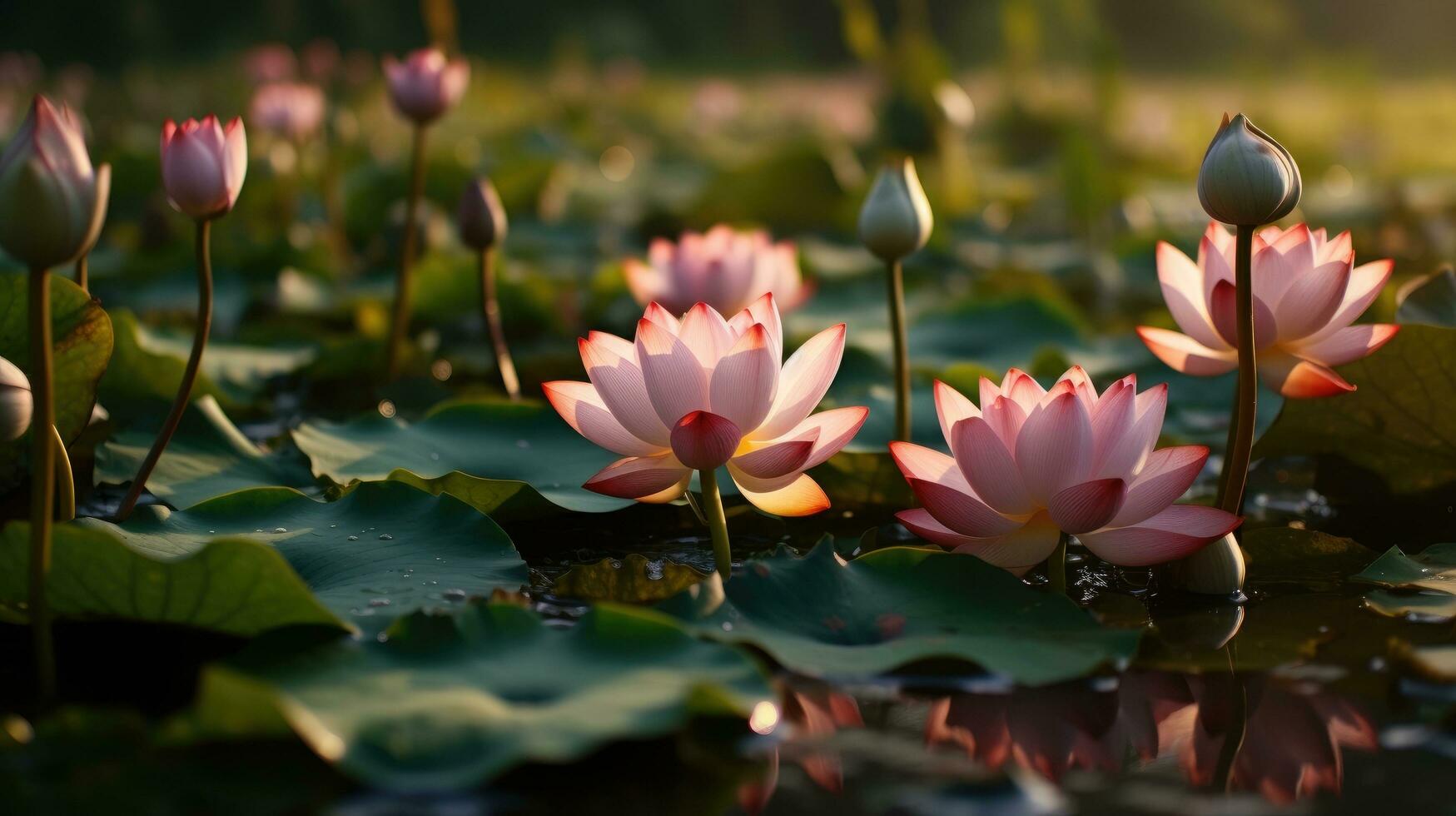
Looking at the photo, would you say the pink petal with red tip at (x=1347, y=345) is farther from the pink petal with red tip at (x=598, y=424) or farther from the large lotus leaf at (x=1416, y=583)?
the pink petal with red tip at (x=598, y=424)

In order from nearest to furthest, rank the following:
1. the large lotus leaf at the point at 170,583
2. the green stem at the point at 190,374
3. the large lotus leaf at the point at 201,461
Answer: the large lotus leaf at the point at 170,583, the green stem at the point at 190,374, the large lotus leaf at the point at 201,461

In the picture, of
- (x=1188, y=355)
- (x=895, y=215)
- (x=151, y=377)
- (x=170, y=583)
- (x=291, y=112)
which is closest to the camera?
(x=170, y=583)

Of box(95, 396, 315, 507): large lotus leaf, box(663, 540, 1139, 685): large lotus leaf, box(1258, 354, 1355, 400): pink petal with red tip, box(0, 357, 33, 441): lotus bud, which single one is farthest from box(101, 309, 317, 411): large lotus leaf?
box(1258, 354, 1355, 400): pink petal with red tip

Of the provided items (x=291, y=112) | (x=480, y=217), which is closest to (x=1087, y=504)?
(x=480, y=217)

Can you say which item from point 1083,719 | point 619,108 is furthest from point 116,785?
point 619,108

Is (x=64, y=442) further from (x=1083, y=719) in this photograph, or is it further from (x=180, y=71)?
(x=180, y=71)

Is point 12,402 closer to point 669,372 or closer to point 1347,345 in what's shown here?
point 669,372

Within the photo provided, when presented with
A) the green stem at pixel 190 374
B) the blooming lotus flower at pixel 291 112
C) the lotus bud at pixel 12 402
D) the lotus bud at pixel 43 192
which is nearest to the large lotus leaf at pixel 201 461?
the green stem at pixel 190 374
